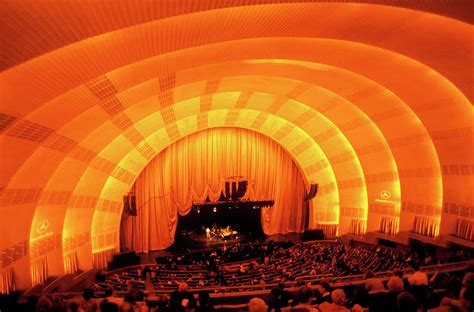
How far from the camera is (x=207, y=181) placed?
23812 mm

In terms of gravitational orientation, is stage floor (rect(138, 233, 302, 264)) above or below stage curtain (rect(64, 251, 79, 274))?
below

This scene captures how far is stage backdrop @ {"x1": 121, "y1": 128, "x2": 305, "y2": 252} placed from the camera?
22219 millimetres

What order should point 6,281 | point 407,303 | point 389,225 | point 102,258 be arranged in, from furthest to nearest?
point 389,225 < point 102,258 < point 6,281 < point 407,303

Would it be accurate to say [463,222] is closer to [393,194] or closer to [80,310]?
[393,194]

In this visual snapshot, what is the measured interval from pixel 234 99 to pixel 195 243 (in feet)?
29.7

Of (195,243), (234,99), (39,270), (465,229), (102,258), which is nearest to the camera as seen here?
(39,270)

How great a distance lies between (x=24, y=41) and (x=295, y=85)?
43.4 feet

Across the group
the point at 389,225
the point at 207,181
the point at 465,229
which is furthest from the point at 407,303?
the point at 207,181

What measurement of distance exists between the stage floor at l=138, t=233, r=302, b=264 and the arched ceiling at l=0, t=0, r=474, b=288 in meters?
2.70

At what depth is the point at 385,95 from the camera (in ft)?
53.7

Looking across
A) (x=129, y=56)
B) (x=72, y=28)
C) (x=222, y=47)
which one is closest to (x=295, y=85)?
(x=222, y=47)

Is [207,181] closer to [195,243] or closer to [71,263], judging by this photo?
[195,243]

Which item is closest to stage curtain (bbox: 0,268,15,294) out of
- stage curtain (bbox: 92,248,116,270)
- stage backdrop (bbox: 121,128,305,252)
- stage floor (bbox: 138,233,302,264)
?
stage curtain (bbox: 92,248,116,270)

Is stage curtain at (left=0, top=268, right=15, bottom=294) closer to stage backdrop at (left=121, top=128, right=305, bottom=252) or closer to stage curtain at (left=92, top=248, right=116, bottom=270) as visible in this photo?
stage curtain at (left=92, top=248, right=116, bottom=270)
